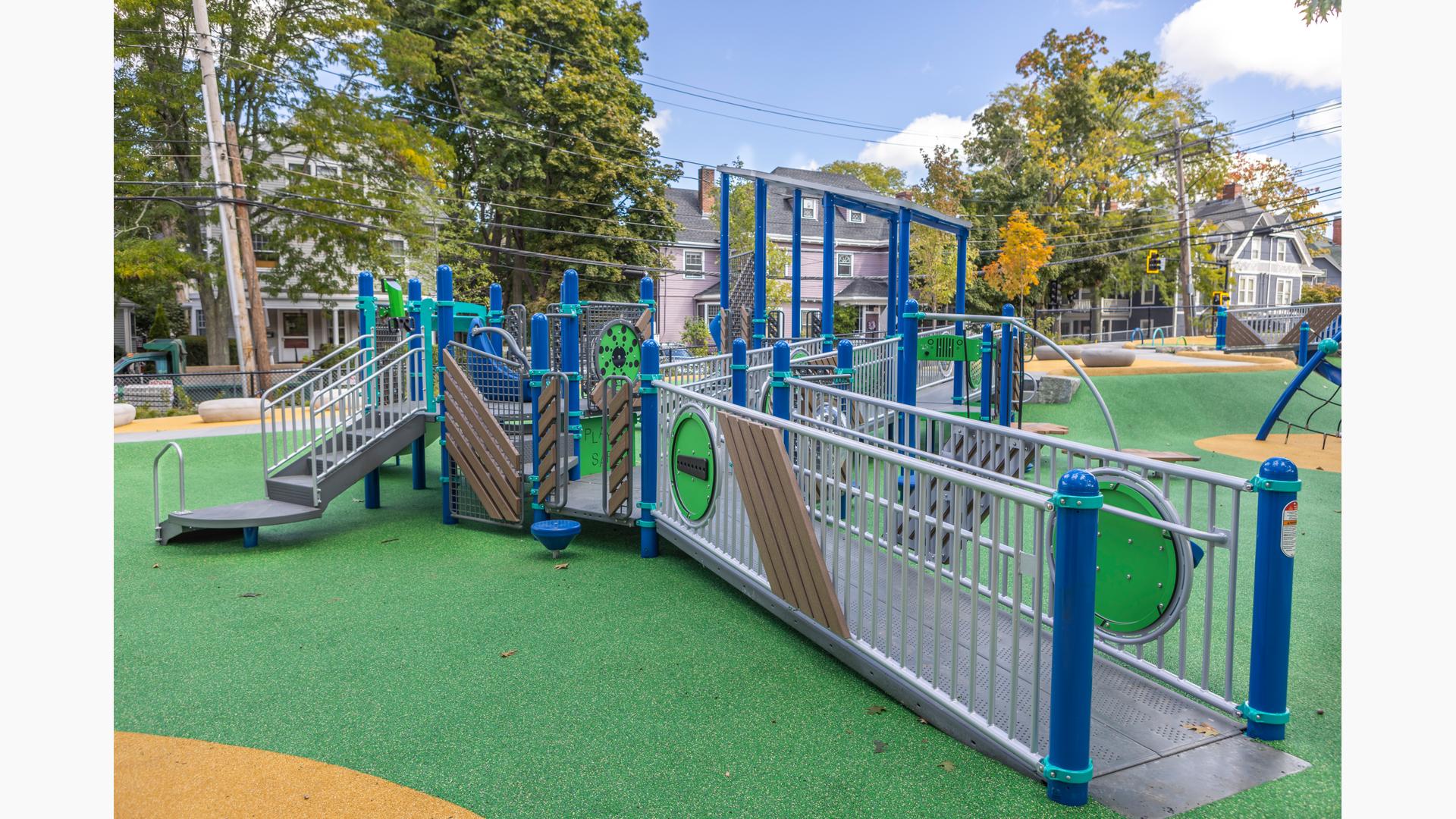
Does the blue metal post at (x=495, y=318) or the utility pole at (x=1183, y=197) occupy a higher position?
the utility pole at (x=1183, y=197)

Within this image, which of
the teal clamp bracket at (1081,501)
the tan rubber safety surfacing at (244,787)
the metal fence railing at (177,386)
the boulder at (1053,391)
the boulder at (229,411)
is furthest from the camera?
the metal fence railing at (177,386)

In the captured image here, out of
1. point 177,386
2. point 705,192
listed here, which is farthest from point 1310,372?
point 705,192

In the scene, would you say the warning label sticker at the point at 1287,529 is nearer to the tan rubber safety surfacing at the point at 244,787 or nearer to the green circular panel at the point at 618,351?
the tan rubber safety surfacing at the point at 244,787

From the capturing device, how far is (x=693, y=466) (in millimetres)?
6172

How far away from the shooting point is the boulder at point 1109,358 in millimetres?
18828

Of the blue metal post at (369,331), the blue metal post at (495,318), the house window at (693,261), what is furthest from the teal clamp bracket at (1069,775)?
the house window at (693,261)

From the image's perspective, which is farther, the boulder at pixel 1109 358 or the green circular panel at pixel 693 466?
the boulder at pixel 1109 358

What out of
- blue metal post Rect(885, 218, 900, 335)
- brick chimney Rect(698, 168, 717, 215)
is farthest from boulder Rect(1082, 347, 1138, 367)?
brick chimney Rect(698, 168, 717, 215)

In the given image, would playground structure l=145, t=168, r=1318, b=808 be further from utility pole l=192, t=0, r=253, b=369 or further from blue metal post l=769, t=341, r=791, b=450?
utility pole l=192, t=0, r=253, b=369

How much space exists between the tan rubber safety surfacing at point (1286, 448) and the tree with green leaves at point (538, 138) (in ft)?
71.3

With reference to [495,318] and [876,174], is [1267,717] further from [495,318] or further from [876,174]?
[876,174]

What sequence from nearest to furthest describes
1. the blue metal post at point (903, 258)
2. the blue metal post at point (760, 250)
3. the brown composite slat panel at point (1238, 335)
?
the blue metal post at point (903, 258) → the blue metal post at point (760, 250) → the brown composite slat panel at point (1238, 335)

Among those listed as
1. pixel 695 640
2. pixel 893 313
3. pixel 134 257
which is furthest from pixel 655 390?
pixel 134 257

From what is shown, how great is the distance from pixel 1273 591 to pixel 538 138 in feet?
96.1
